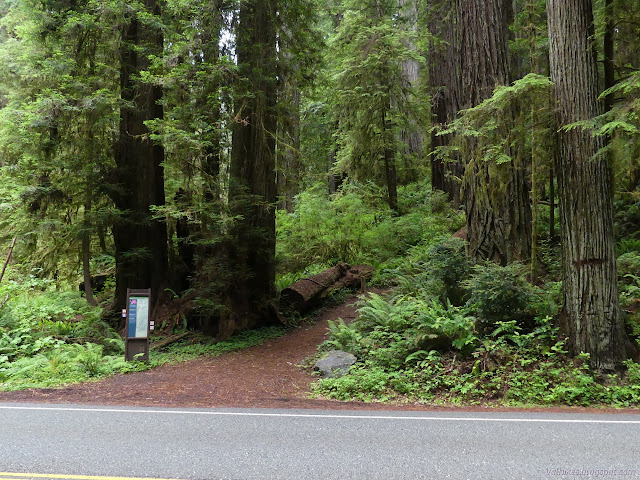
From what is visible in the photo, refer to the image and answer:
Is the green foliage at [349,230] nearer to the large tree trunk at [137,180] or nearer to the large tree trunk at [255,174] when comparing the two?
the large tree trunk at [255,174]

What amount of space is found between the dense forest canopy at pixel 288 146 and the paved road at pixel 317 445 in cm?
278

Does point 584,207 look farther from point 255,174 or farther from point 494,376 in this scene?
point 255,174

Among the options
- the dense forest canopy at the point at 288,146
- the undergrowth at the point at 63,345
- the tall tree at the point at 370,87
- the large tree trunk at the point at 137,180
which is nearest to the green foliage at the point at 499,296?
the dense forest canopy at the point at 288,146

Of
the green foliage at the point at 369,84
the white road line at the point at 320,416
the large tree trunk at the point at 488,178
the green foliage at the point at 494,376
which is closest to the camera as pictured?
the white road line at the point at 320,416

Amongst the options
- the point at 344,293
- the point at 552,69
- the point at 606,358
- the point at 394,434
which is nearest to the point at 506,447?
the point at 394,434

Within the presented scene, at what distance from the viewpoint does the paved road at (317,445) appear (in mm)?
3998

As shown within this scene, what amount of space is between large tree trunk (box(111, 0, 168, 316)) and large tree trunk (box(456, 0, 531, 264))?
8.64 metres

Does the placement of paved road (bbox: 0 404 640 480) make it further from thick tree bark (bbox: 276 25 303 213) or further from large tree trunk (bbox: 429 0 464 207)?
large tree trunk (bbox: 429 0 464 207)

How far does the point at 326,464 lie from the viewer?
4.15 metres

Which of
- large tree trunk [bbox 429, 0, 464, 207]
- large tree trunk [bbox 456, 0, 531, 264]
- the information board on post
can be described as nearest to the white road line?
the information board on post

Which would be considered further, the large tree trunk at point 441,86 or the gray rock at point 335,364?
the large tree trunk at point 441,86

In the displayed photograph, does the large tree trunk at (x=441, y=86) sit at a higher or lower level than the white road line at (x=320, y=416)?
higher

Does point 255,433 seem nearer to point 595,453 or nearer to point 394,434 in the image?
point 394,434

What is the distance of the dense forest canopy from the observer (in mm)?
7145
